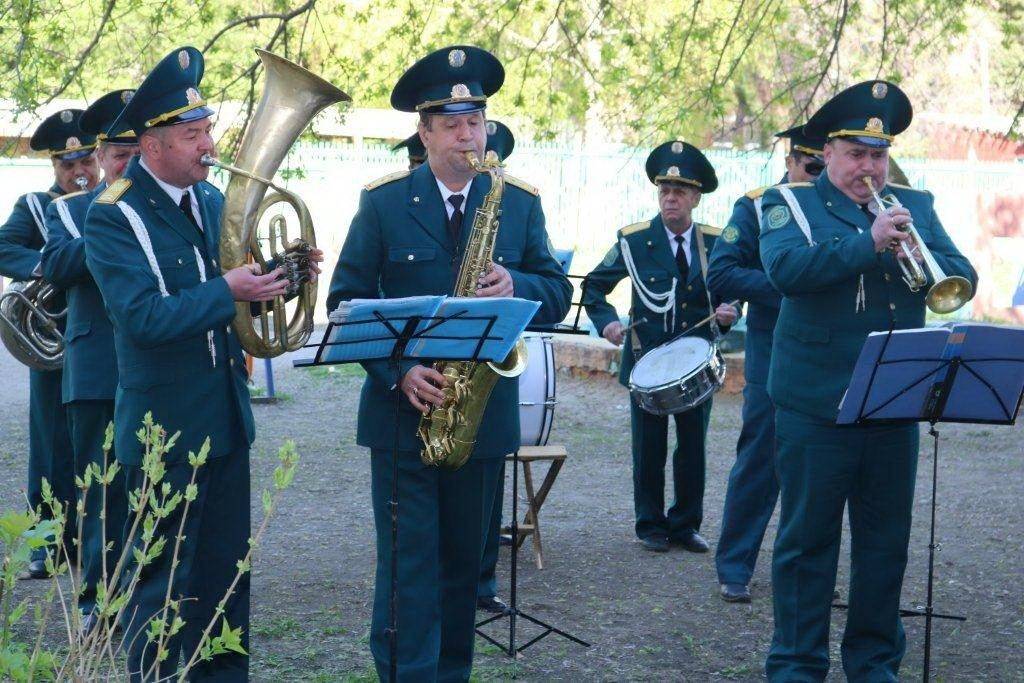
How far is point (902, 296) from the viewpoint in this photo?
457 cm

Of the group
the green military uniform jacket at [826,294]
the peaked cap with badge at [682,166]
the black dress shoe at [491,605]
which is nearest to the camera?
the green military uniform jacket at [826,294]

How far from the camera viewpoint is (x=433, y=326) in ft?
12.0

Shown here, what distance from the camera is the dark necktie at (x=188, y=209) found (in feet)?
13.6

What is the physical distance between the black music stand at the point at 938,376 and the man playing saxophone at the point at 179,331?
6.07ft

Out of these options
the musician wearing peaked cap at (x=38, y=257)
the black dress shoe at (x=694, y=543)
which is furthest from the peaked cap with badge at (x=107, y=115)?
the black dress shoe at (x=694, y=543)

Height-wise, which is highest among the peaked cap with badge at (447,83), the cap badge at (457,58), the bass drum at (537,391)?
the cap badge at (457,58)

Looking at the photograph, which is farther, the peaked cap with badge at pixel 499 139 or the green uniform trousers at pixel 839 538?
the peaked cap with badge at pixel 499 139

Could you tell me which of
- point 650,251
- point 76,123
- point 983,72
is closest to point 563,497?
point 650,251

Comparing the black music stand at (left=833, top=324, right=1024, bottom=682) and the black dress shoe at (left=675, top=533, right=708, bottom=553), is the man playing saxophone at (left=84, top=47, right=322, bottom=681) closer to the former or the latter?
the black music stand at (left=833, top=324, right=1024, bottom=682)

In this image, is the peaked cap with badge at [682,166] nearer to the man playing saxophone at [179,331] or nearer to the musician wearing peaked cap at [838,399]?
the musician wearing peaked cap at [838,399]

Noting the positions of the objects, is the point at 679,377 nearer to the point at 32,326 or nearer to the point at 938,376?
the point at 938,376

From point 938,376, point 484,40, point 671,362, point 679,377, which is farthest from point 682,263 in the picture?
point 938,376

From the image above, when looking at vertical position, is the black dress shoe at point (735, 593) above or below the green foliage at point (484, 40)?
below

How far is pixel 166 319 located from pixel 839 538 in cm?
254
